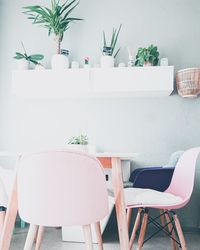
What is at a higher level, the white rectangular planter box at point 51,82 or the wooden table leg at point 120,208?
the white rectangular planter box at point 51,82

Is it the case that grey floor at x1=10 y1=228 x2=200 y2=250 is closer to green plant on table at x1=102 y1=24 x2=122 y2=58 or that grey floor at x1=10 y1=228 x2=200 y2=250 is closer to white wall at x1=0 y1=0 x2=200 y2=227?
white wall at x1=0 y1=0 x2=200 y2=227

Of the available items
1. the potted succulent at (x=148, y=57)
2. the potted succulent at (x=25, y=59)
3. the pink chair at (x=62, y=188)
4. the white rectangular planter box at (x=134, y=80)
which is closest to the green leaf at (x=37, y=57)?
the potted succulent at (x=25, y=59)

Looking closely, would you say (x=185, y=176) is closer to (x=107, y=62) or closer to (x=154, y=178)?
(x=154, y=178)

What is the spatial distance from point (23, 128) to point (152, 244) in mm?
1832

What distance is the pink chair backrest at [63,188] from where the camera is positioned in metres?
1.11

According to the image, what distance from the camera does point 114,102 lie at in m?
2.87

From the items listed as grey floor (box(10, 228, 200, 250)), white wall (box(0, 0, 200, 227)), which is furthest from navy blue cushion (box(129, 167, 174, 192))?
white wall (box(0, 0, 200, 227))

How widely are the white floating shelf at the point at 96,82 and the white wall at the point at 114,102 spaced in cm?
22

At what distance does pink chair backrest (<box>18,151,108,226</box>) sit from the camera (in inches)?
43.9

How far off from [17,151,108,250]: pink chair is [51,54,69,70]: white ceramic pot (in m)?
1.73

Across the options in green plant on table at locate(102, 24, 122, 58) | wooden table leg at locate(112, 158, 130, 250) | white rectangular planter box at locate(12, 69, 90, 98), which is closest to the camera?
wooden table leg at locate(112, 158, 130, 250)

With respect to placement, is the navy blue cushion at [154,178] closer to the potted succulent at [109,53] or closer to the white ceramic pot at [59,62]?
the potted succulent at [109,53]

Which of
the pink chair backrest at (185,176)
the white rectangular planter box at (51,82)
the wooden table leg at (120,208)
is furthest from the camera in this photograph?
the white rectangular planter box at (51,82)

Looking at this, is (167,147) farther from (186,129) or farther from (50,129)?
(50,129)
